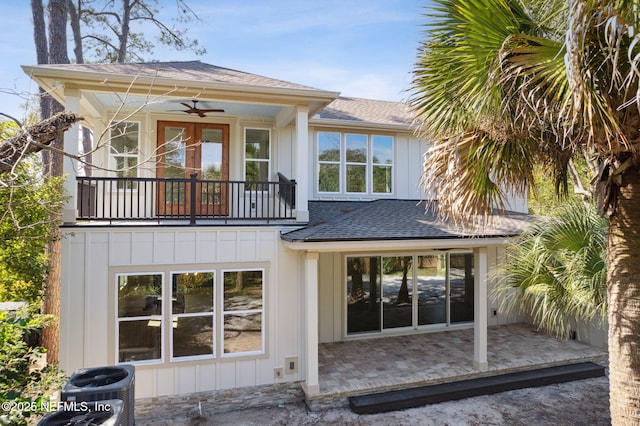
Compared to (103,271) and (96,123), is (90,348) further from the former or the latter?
(96,123)

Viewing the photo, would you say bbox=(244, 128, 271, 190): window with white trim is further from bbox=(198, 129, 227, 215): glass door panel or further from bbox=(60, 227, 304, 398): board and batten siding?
bbox=(60, 227, 304, 398): board and batten siding

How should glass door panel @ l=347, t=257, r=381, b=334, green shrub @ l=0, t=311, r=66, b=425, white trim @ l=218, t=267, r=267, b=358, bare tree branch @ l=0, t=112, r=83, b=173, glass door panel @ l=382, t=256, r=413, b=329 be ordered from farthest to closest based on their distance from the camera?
glass door panel @ l=382, t=256, r=413, b=329 → glass door panel @ l=347, t=257, r=381, b=334 → white trim @ l=218, t=267, r=267, b=358 → bare tree branch @ l=0, t=112, r=83, b=173 → green shrub @ l=0, t=311, r=66, b=425

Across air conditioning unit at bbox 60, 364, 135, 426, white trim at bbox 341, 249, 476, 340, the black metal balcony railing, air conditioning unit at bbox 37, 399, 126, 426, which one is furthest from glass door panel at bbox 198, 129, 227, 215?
air conditioning unit at bbox 37, 399, 126, 426

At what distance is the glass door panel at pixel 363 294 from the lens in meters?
9.95

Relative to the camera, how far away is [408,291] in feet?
34.2

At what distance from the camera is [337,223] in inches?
309

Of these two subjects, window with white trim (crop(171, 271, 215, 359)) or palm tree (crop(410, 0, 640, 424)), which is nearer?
palm tree (crop(410, 0, 640, 424))

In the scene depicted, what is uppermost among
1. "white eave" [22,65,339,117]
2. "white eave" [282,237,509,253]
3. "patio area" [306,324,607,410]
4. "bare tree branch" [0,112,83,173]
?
"white eave" [22,65,339,117]

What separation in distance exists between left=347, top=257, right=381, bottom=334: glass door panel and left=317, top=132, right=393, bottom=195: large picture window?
2.08 meters

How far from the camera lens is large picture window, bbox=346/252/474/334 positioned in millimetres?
10008

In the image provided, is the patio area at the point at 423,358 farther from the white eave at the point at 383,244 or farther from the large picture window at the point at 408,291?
the white eave at the point at 383,244

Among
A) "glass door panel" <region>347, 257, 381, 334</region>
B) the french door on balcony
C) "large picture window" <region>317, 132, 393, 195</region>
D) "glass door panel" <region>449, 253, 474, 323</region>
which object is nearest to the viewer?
the french door on balcony

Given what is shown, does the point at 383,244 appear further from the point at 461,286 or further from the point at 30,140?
the point at 30,140

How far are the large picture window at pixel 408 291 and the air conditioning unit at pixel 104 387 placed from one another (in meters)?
5.75
